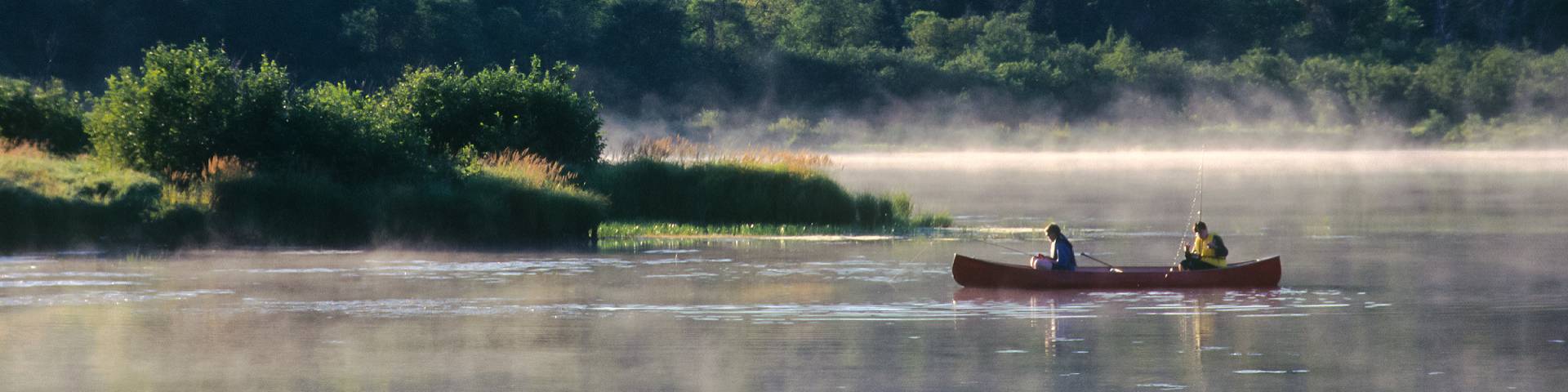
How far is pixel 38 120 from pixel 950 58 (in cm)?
8189

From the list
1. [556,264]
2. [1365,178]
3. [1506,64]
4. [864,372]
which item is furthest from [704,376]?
[1506,64]

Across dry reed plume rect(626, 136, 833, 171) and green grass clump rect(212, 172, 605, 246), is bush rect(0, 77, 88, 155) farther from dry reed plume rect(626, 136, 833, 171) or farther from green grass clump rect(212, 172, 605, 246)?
dry reed plume rect(626, 136, 833, 171)

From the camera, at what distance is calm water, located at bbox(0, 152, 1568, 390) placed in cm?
2119

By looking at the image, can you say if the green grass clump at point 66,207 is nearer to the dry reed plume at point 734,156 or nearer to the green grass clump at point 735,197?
the green grass clump at point 735,197

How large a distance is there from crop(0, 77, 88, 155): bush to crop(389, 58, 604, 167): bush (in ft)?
24.6

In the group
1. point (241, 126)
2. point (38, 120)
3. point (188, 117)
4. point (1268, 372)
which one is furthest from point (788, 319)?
point (38, 120)

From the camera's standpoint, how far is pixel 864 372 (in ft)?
69.8

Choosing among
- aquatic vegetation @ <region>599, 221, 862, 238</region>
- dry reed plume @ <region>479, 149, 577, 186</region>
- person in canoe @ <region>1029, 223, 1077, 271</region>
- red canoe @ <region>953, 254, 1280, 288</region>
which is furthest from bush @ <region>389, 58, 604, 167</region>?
person in canoe @ <region>1029, 223, 1077, 271</region>

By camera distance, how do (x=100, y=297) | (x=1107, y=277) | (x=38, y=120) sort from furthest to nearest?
(x=38, y=120), (x=1107, y=277), (x=100, y=297)

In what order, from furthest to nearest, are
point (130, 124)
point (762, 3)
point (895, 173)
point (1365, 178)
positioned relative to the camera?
point (762, 3) → point (895, 173) → point (1365, 178) → point (130, 124)

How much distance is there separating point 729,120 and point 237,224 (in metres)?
76.3

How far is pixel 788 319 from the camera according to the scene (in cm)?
2652

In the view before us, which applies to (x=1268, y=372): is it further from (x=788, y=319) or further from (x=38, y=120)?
(x=38, y=120)

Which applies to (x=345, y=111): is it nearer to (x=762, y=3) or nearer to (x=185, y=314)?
(x=185, y=314)
